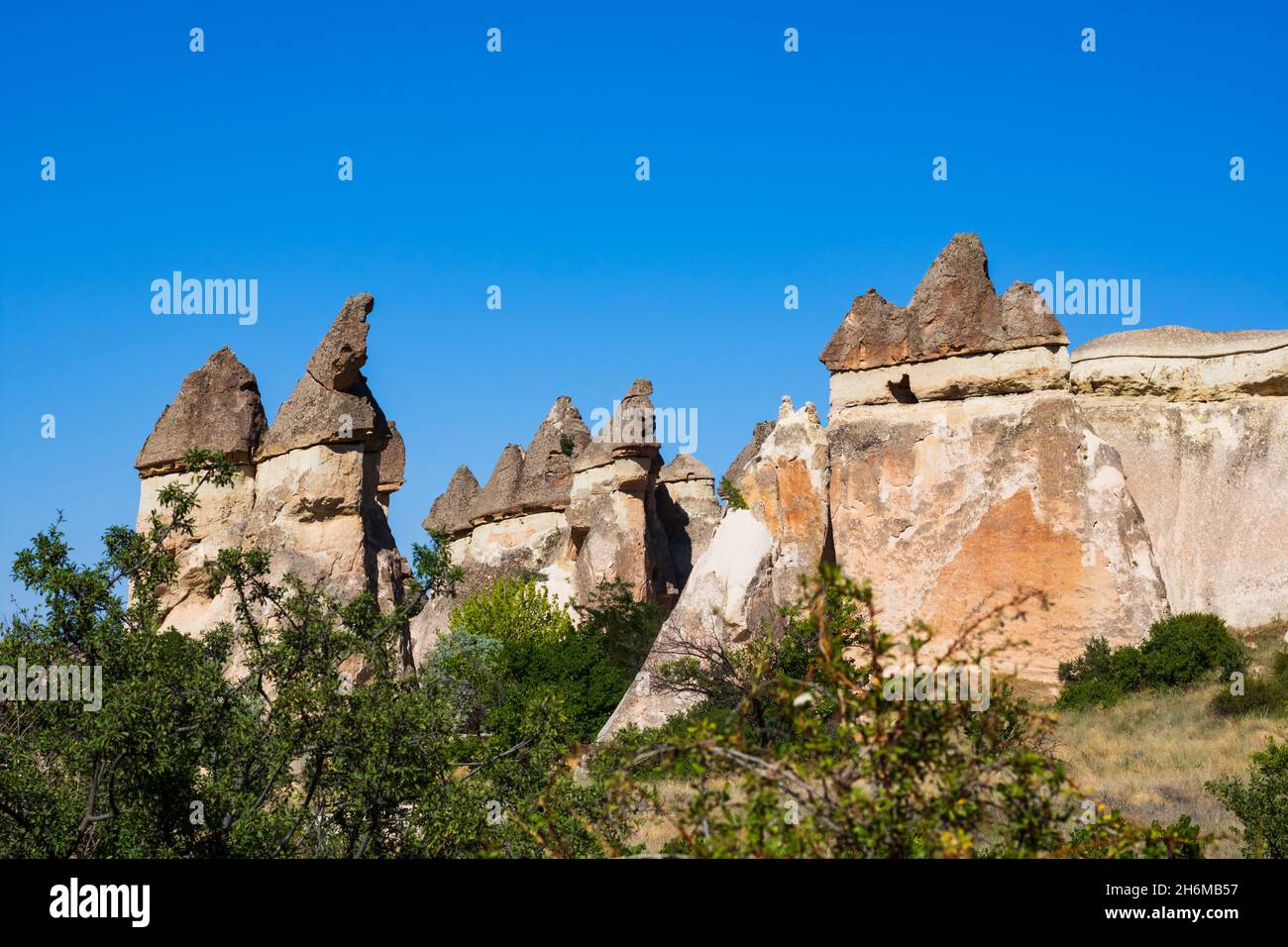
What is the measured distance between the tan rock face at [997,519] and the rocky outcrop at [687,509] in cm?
1058

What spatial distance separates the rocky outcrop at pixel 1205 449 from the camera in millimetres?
17469

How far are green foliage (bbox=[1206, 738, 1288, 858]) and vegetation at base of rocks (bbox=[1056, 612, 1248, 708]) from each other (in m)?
5.76

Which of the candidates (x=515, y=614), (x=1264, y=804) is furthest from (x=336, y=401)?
(x=1264, y=804)

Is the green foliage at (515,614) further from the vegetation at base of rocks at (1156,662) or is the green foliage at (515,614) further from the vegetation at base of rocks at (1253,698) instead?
the vegetation at base of rocks at (1253,698)

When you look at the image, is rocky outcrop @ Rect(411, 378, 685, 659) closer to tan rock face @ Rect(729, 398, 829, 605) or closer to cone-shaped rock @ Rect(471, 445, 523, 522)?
cone-shaped rock @ Rect(471, 445, 523, 522)

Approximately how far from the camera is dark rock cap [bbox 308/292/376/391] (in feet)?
70.1

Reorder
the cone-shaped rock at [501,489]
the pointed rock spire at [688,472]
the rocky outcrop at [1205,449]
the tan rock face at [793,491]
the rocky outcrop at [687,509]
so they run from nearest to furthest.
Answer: the rocky outcrop at [1205,449], the tan rock face at [793,491], the rocky outcrop at [687,509], the cone-shaped rock at [501,489], the pointed rock spire at [688,472]

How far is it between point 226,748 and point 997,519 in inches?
489

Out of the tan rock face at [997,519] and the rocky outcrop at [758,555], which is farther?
the rocky outcrop at [758,555]

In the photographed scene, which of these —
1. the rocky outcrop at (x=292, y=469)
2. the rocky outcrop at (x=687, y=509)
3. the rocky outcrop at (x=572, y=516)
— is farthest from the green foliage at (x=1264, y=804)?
the rocky outcrop at (x=687, y=509)

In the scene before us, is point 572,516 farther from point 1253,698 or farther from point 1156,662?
point 1253,698

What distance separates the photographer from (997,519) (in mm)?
17438

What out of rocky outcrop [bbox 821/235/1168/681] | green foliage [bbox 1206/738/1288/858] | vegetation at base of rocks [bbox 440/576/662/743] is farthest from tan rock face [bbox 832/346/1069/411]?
green foliage [bbox 1206/738/1288/858]
